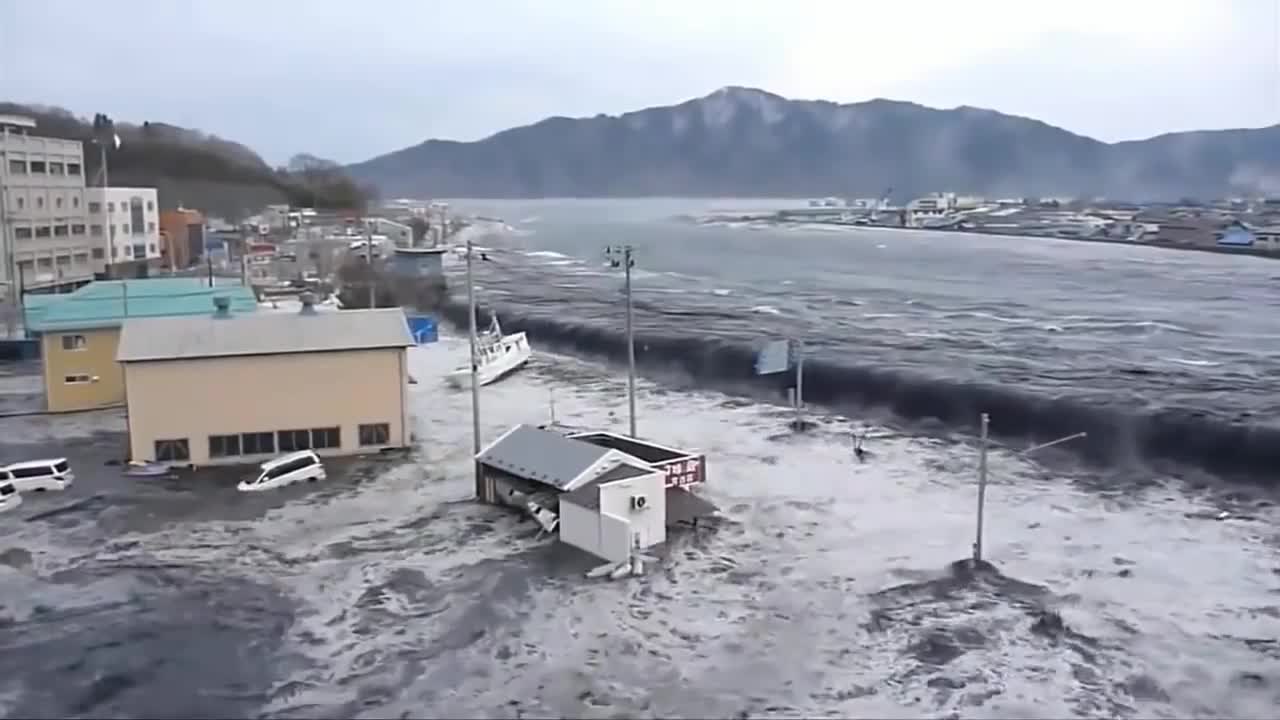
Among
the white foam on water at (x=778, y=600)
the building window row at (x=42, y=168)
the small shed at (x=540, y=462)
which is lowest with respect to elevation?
the white foam on water at (x=778, y=600)

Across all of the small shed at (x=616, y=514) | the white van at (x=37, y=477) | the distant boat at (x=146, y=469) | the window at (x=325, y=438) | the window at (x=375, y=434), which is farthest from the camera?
the window at (x=375, y=434)

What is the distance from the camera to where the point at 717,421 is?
19438mm

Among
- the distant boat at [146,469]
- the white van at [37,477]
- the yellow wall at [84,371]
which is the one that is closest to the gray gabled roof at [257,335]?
the distant boat at [146,469]

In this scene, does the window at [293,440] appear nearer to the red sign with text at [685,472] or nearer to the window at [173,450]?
the window at [173,450]

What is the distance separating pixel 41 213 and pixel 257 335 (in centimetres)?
2251

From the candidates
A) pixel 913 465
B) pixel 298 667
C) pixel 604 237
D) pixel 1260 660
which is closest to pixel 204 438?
pixel 298 667

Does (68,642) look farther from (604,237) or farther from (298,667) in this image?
(604,237)

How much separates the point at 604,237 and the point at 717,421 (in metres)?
64.4

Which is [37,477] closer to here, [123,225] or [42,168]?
[42,168]

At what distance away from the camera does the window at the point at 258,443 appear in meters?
15.6

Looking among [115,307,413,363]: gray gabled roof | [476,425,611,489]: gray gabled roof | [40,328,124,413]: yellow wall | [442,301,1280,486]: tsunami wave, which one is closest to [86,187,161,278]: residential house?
[442,301,1280,486]: tsunami wave

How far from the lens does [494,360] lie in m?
23.1

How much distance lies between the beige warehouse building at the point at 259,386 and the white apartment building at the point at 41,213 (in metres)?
18.4

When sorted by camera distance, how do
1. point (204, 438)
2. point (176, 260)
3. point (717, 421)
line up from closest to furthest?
point (204, 438)
point (717, 421)
point (176, 260)
